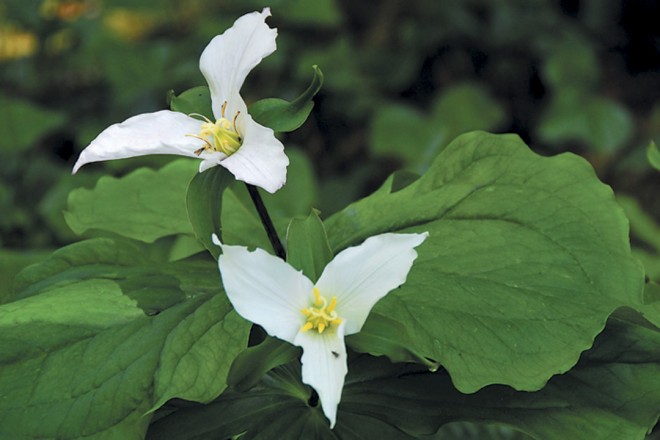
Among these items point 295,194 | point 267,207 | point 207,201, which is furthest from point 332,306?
point 295,194

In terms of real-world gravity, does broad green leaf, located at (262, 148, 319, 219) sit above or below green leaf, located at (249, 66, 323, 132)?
below

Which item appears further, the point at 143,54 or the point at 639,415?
the point at 143,54

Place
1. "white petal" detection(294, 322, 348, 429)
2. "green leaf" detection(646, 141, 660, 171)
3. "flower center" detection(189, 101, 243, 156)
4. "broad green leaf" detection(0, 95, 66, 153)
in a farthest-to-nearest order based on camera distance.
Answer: "broad green leaf" detection(0, 95, 66, 153)
"green leaf" detection(646, 141, 660, 171)
"flower center" detection(189, 101, 243, 156)
"white petal" detection(294, 322, 348, 429)

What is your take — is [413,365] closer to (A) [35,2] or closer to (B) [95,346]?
(B) [95,346]

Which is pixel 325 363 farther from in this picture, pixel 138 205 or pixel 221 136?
pixel 138 205

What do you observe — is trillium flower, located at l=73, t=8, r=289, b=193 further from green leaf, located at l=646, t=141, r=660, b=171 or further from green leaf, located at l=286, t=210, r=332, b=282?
green leaf, located at l=646, t=141, r=660, b=171

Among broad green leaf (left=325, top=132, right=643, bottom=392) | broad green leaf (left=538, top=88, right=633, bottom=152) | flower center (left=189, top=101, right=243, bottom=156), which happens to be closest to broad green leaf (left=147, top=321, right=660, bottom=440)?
broad green leaf (left=325, top=132, right=643, bottom=392)

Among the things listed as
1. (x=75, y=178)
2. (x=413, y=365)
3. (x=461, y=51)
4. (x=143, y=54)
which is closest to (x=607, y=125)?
(x=461, y=51)
